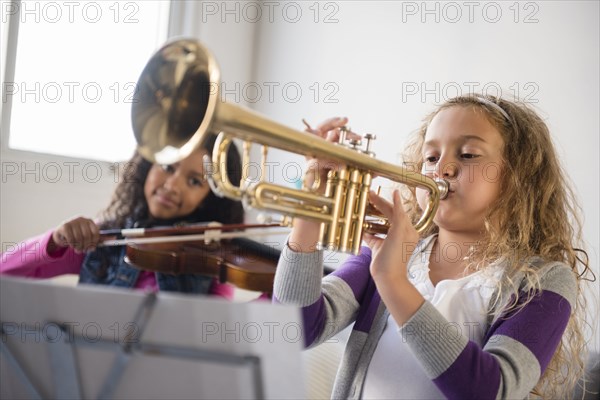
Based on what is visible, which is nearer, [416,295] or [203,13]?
[416,295]

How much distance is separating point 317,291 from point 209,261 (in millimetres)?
873

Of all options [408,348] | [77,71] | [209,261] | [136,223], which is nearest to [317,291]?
[408,348]

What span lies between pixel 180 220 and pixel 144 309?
135 cm

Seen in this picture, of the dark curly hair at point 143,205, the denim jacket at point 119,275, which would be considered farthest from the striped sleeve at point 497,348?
the dark curly hair at point 143,205

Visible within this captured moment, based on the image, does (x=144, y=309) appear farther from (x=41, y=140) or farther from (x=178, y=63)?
(x=41, y=140)

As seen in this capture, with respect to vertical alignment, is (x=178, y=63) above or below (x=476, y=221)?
above

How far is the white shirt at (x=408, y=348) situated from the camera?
1117mm

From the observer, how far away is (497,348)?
40.8 inches

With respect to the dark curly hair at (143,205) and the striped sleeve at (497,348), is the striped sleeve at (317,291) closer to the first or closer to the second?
the striped sleeve at (497,348)

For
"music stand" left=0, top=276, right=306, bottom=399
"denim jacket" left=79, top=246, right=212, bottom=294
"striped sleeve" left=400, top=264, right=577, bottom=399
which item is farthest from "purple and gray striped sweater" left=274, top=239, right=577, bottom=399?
"denim jacket" left=79, top=246, right=212, bottom=294

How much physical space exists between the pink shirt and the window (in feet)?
1.93

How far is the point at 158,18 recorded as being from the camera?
290 cm

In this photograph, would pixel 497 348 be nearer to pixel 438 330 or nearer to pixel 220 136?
pixel 438 330

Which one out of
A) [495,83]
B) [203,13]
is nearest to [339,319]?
[495,83]
